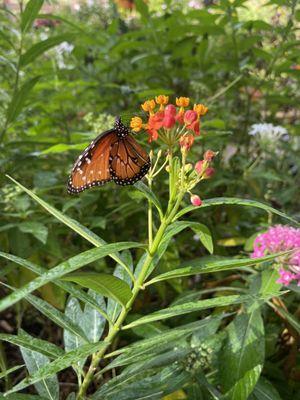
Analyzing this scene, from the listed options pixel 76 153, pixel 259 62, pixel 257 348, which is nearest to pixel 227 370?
pixel 257 348

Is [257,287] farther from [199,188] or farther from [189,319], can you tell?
[199,188]

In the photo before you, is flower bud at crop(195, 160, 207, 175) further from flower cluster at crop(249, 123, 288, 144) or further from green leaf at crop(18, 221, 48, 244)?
flower cluster at crop(249, 123, 288, 144)

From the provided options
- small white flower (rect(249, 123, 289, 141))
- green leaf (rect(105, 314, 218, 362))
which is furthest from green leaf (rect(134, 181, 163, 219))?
small white flower (rect(249, 123, 289, 141))

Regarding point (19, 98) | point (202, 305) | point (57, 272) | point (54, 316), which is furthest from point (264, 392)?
point (19, 98)

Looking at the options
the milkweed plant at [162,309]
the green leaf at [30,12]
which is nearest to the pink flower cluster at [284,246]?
the milkweed plant at [162,309]

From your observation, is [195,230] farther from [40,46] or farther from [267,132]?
[267,132]
